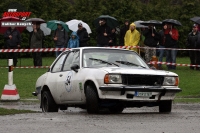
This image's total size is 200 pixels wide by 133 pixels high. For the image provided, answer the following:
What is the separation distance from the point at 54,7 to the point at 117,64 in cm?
3035

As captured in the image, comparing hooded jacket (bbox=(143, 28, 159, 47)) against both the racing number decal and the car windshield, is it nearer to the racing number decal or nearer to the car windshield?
the car windshield

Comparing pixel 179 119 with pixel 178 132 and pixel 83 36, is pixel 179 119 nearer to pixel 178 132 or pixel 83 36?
pixel 178 132

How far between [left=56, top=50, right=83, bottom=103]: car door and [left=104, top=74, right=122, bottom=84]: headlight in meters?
0.82

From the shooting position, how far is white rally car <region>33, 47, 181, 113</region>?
14805 millimetres

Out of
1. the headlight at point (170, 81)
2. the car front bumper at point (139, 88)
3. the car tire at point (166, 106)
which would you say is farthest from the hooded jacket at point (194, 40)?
the car front bumper at point (139, 88)

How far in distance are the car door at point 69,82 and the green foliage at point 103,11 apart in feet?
89.1

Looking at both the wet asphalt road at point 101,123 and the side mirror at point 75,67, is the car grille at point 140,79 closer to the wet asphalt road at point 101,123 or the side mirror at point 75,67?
the wet asphalt road at point 101,123

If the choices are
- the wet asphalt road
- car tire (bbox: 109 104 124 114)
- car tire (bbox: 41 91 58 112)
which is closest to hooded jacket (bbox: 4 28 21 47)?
car tire (bbox: 41 91 58 112)

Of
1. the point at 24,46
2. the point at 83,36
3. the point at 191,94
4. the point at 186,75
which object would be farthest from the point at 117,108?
the point at 24,46

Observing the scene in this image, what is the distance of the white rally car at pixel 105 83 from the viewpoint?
14.8m

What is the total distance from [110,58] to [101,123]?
11.8 feet

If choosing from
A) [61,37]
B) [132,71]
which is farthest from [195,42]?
[132,71]

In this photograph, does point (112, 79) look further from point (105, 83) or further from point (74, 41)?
point (74, 41)

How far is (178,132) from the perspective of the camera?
11.4 meters
